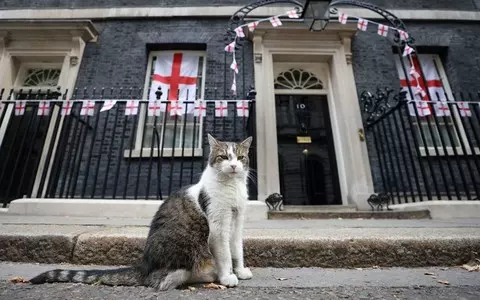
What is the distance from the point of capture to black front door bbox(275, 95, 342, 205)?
5.97 metres

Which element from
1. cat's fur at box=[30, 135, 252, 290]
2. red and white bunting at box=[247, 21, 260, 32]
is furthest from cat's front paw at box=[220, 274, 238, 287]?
red and white bunting at box=[247, 21, 260, 32]

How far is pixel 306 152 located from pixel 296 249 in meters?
4.58

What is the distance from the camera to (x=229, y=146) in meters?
2.07


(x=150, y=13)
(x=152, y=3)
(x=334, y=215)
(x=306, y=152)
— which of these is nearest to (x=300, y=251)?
(x=334, y=215)

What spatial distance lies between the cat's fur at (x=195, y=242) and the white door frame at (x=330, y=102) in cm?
370

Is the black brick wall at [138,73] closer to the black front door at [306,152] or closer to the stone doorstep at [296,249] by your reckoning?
the black front door at [306,152]

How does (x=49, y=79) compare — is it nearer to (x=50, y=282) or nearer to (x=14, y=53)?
(x=14, y=53)

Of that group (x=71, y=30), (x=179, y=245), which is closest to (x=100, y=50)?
(x=71, y=30)

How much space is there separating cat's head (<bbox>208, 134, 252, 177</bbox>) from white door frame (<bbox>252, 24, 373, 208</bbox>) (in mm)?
3488

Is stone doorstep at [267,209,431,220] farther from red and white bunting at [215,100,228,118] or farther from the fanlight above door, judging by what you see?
the fanlight above door

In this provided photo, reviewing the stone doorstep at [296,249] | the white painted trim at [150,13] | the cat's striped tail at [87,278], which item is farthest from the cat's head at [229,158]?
the white painted trim at [150,13]

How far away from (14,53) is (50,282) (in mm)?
7818

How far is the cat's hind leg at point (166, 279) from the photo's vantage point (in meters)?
1.47

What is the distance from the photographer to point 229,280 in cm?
154
